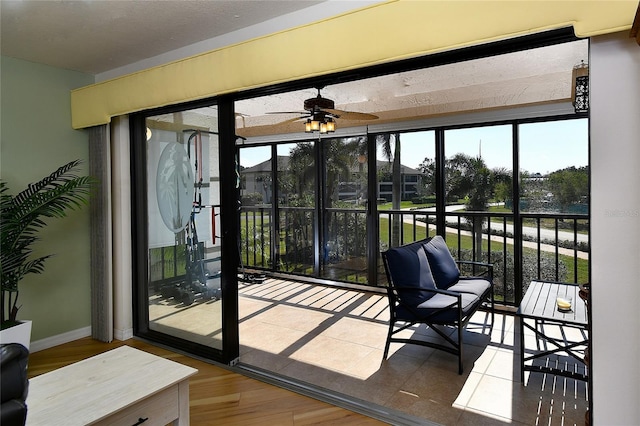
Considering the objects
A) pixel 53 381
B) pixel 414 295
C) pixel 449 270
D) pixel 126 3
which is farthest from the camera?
pixel 449 270

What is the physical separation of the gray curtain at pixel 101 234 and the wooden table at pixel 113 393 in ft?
5.67

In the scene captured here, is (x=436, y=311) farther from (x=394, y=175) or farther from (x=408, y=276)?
(x=394, y=175)

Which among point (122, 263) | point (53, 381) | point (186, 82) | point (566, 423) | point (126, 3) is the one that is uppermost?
point (126, 3)

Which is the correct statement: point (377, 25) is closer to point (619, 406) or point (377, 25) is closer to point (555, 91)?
point (619, 406)

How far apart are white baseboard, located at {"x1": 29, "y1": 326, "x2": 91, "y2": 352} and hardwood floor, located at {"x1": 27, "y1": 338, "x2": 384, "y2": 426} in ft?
0.73

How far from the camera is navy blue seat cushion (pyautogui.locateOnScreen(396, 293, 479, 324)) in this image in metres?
3.02

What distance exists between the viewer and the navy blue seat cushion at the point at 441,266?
3.62 meters

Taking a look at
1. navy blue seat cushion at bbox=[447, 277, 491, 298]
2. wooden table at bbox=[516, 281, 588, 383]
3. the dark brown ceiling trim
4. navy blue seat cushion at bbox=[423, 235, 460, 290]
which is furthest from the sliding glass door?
the dark brown ceiling trim

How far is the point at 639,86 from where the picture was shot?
1578 mm

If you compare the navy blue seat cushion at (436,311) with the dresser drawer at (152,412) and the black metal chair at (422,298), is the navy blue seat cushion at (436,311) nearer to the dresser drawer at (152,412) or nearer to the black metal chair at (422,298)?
the black metal chair at (422,298)

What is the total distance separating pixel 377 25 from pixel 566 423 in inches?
98.2

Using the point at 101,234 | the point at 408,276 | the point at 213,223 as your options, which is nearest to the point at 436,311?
the point at 408,276

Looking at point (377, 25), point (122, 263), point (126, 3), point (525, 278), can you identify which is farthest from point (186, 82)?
point (525, 278)

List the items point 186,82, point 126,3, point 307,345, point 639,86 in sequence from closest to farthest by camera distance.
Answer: point 639,86, point 126,3, point 186,82, point 307,345
